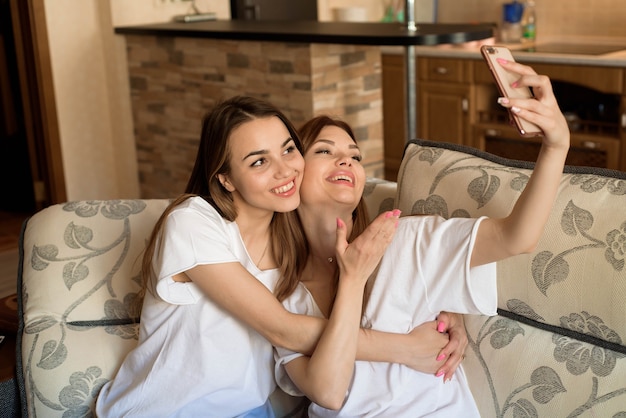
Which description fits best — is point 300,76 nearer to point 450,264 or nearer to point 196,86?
point 196,86

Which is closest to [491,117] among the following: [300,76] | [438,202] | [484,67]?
[484,67]

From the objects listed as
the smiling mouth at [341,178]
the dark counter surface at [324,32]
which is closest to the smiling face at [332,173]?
the smiling mouth at [341,178]

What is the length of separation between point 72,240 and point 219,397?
0.55m

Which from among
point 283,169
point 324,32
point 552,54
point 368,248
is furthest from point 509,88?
point 552,54

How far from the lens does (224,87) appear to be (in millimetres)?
3881

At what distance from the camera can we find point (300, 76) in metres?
3.52

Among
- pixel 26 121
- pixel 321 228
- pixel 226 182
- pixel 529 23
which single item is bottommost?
pixel 26 121

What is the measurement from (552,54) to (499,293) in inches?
116

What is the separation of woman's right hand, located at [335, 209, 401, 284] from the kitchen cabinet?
2874mm

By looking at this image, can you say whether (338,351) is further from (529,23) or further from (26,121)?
(529,23)

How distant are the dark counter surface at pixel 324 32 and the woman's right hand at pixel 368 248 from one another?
6.12 ft

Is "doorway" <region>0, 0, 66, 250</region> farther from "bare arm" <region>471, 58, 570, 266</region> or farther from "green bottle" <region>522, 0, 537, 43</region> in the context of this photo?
"bare arm" <region>471, 58, 570, 266</region>

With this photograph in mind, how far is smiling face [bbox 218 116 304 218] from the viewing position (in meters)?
1.63

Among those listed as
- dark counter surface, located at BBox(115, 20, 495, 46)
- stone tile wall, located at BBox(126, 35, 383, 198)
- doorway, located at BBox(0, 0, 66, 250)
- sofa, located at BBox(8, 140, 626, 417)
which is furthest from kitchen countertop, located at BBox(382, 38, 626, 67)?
sofa, located at BBox(8, 140, 626, 417)
